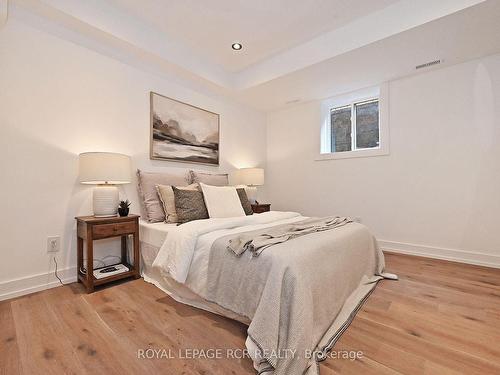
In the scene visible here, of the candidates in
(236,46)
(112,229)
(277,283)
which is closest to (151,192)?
(112,229)

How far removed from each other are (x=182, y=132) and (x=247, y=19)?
1.50 metres

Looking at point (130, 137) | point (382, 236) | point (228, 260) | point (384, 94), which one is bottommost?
point (382, 236)

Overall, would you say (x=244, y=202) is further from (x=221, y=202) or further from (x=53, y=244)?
(x=53, y=244)

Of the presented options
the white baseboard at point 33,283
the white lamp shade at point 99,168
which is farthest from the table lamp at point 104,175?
the white baseboard at point 33,283

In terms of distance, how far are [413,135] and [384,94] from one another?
0.69m

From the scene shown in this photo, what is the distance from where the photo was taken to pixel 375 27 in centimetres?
234

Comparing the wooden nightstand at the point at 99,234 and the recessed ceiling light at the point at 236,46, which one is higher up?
the recessed ceiling light at the point at 236,46

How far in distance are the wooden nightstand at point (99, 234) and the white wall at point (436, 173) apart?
9.20 ft

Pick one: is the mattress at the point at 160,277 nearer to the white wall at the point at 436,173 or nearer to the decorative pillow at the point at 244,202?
the decorative pillow at the point at 244,202

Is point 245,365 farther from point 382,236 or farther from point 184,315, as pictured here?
point 382,236

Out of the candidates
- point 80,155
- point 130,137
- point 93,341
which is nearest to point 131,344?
point 93,341

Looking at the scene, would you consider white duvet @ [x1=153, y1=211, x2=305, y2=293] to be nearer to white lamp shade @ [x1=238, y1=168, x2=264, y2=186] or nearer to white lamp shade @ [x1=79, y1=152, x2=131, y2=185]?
white lamp shade @ [x1=79, y1=152, x2=131, y2=185]

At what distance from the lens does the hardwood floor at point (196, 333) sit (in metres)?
1.19

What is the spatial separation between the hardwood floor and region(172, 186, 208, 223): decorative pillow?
691 mm
